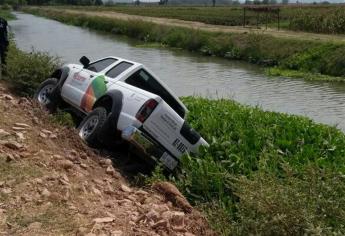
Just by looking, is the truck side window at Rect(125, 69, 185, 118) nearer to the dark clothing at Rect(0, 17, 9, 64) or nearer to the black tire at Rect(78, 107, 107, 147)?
the black tire at Rect(78, 107, 107, 147)

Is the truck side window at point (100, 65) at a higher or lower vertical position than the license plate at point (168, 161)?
higher

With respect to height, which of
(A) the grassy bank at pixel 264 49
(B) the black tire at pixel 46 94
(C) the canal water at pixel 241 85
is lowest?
(C) the canal water at pixel 241 85

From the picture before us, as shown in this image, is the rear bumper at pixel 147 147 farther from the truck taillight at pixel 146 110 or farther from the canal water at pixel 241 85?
the canal water at pixel 241 85

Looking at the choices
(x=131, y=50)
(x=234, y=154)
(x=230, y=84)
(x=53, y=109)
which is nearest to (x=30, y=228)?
(x=234, y=154)

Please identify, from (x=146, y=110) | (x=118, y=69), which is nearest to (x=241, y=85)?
(x=118, y=69)

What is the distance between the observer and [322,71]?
26969 millimetres

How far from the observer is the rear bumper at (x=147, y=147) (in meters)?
8.28

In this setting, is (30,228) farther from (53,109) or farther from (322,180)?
(53,109)

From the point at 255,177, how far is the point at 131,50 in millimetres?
32644

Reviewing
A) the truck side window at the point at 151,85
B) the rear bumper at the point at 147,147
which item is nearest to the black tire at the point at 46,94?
the truck side window at the point at 151,85

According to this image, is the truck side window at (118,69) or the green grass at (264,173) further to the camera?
the truck side window at (118,69)

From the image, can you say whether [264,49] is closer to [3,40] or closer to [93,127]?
[3,40]

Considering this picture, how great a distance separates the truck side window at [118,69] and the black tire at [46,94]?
183 centimetres

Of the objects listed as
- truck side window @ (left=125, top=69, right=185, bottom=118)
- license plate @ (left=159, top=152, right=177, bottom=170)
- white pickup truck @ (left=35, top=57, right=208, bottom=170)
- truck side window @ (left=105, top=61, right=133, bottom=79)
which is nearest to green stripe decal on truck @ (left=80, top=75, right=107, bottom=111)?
white pickup truck @ (left=35, top=57, right=208, bottom=170)
